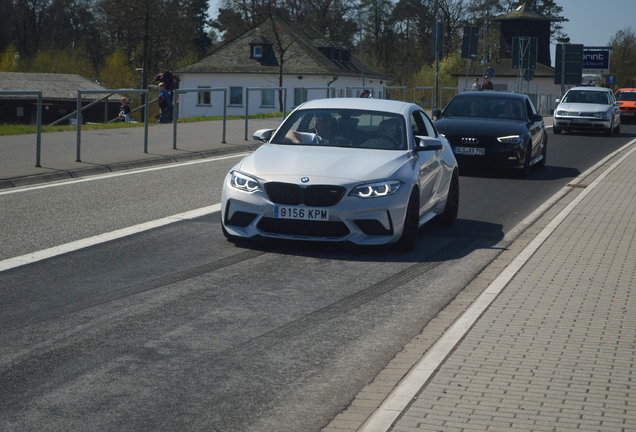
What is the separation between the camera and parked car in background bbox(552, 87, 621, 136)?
116 feet

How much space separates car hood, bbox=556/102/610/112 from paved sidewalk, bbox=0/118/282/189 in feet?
38.4

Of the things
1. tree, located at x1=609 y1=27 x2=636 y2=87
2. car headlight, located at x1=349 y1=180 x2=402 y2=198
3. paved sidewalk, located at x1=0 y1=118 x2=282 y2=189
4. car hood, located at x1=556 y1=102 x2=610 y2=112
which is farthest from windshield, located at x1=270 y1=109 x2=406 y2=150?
tree, located at x1=609 y1=27 x2=636 y2=87

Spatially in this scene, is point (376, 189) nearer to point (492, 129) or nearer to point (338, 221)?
point (338, 221)

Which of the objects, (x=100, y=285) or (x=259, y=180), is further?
(x=259, y=180)

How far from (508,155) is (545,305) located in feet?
37.3

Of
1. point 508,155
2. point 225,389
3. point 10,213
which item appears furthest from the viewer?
point 508,155

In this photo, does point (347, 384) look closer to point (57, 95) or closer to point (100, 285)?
point (100, 285)

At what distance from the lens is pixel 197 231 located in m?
11.2

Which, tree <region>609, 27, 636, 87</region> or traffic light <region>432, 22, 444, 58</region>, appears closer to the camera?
traffic light <region>432, 22, 444, 58</region>

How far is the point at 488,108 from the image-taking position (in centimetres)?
2002

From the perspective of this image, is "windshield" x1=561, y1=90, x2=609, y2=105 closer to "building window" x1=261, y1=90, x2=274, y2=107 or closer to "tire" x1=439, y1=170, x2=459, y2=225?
"building window" x1=261, y1=90, x2=274, y2=107

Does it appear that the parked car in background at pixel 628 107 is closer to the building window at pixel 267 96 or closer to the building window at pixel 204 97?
the building window at pixel 267 96

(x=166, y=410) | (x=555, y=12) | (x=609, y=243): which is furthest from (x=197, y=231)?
(x=555, y=12)

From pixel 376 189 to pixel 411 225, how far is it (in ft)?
1.99
